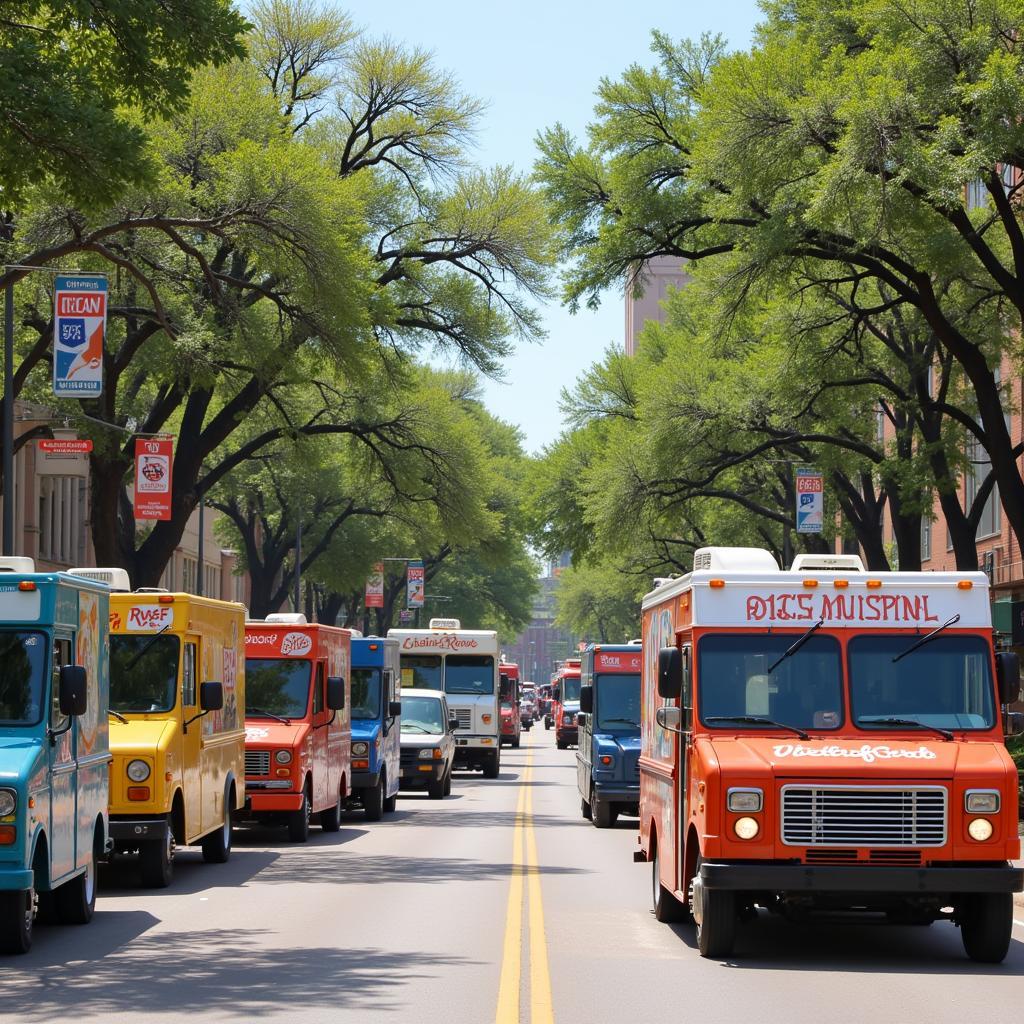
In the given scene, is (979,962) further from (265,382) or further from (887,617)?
(265,382)

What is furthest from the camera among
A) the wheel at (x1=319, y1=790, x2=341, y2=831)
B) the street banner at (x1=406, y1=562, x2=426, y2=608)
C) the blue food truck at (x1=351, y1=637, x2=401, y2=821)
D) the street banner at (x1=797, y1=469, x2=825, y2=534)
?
the street banner at (x1=406, y1=562, x2=426, y2=608)

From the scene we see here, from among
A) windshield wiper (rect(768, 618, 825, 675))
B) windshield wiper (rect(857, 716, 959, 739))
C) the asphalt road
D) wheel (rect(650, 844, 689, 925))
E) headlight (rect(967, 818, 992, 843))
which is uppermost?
windshield wiper (rect(768, 618, 825, 675))

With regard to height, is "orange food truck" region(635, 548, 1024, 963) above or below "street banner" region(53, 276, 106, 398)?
below

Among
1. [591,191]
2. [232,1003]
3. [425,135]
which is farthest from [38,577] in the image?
[425,135]

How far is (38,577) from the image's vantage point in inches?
528

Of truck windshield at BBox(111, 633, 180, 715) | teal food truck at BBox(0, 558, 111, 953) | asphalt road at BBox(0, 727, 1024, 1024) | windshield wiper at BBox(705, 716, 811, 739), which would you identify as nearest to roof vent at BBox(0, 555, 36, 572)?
teal food truck at BBox(0, 558, 111, 953)

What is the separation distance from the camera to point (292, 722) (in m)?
23.4

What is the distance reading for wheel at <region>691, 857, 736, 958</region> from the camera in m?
11.9

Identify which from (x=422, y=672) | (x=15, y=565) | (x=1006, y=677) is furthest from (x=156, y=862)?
(x=422, y=672)

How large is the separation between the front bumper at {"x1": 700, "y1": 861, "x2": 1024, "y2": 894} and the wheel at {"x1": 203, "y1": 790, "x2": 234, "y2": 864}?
9756 mm

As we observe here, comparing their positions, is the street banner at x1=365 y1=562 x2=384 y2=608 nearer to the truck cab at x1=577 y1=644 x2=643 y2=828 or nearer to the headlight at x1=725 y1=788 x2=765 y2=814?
the truck cab at x1=577 y1=644 x2=643 y2=828

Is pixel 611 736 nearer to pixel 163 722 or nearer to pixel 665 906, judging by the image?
pixel 163 722

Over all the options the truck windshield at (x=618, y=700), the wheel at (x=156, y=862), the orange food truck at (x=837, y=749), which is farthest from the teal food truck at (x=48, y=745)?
the truck windshield at (x=618, y=700)

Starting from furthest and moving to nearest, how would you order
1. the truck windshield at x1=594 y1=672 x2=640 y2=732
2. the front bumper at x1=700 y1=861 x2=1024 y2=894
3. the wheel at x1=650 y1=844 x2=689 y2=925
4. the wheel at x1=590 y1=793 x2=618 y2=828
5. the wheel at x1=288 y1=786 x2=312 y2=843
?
the truck windshield at x1=594 y1=672 x2=640 y2=732 → the wheel at x1=590 y1=793 x2=618 y2=828 → the wheel at x1=288 y1=786 x2=312 y2=843 → the wheel at x1=650 y1=844 x2=689 y2=925 → the front bumper at x1=700 y1=861 x2=1024 y2=894
